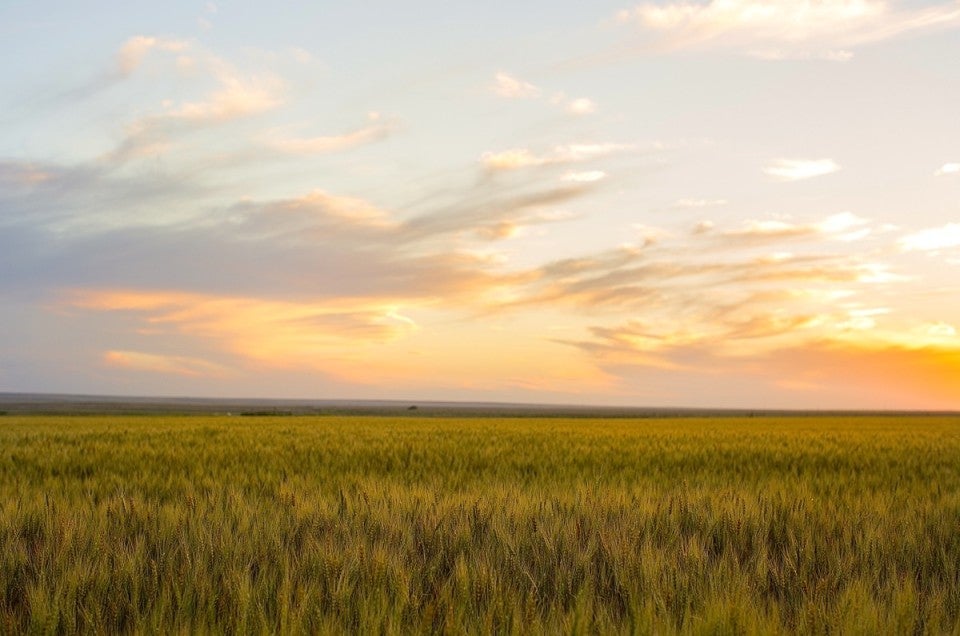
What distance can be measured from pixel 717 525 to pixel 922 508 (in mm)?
2165

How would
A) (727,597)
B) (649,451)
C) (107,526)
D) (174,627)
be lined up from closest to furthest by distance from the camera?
(174,627) → (727,597) → (107,526) → (649,451)

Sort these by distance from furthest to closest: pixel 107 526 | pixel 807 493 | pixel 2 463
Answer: pixel 2 463
pixel 807 493
pixel 107 526

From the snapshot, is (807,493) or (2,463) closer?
(807,493)

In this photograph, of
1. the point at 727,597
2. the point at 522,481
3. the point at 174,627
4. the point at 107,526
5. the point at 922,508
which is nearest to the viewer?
the point at 174,627

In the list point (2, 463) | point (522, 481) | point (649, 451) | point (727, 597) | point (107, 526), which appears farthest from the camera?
point (649, 451)

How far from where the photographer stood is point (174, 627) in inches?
113

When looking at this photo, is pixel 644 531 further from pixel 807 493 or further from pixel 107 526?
pixel 107 526

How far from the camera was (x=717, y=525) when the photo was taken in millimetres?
4781

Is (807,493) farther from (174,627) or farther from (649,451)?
(649,451)

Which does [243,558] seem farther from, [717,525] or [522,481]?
[522,481]

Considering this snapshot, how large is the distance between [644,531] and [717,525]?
562 millimetres

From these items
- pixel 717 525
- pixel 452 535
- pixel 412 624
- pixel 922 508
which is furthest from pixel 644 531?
pixel 922 508

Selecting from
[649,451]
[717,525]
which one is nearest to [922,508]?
[717,525]

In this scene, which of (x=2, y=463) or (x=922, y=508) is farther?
(x=2, y=463)
